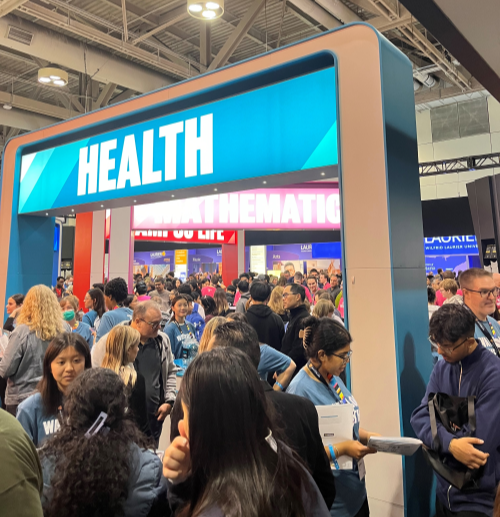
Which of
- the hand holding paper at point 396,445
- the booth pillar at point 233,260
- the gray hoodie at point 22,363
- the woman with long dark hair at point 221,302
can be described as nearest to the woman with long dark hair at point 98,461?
the hand holding paper at point 396,445

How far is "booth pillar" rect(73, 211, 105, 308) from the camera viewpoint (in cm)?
934

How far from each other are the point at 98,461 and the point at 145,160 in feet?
12.0

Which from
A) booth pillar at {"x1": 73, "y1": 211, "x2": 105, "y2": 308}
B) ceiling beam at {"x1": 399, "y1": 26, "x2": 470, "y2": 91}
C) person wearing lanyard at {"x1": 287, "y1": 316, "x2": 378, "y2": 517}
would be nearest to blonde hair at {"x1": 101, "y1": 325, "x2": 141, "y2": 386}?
person wearing lanyard at {"x1": 287, "y1": 316, "x2": 378, "y2": 517}

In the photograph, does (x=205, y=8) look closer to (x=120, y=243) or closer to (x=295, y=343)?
(x=295, y=343)

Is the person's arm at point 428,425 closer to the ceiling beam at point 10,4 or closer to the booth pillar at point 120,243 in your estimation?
the ceiling beam at point 10,4

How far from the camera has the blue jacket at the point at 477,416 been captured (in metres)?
1.82

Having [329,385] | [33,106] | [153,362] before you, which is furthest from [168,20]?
[329,385]

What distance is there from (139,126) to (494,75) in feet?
11.3

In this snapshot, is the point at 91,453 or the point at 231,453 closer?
the point at 231,453

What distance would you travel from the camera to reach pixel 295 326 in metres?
3.85

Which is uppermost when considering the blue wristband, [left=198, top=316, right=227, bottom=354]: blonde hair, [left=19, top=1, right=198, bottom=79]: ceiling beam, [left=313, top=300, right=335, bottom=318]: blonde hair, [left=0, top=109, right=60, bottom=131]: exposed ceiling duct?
[left=0, top=109, right=60, bottom=131]: exposed ceiling duct

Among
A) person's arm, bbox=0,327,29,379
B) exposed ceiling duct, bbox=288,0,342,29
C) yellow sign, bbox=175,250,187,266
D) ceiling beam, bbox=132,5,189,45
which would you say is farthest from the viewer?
yellow sign, bbox=175,250,187,266

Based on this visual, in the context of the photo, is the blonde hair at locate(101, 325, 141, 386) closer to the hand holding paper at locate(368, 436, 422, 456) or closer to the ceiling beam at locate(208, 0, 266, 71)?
the hand holding paper at locate(368, 436, 422, 456)

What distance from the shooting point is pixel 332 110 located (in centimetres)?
330
